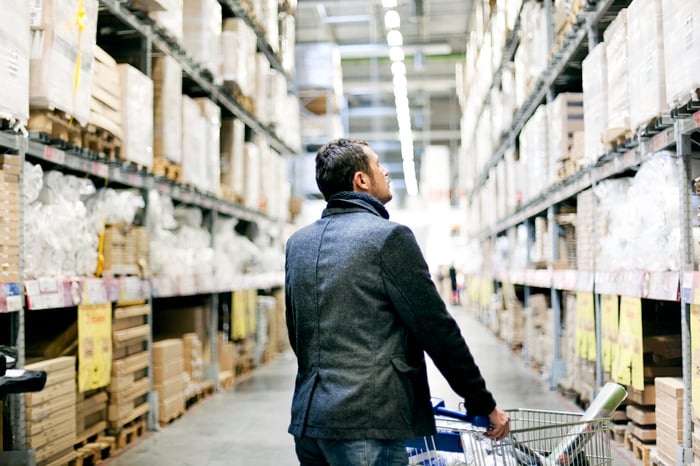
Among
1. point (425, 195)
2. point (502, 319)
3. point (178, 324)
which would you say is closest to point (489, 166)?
point (502, 319)

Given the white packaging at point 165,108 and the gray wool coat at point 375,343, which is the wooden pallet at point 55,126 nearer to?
the white packaging at point 165,108

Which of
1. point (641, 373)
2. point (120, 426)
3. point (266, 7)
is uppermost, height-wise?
point (266, 7)

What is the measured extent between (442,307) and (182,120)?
464 cm

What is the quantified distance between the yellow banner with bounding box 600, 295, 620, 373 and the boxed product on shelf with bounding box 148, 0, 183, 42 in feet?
12.0

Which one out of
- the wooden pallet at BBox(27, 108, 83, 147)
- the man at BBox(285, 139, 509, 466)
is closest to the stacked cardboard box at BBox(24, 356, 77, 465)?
the wooden pallet at BBox(27, 108, 83, 147)

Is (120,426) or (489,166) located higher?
(489,166)

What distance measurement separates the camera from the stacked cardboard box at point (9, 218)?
3.34m

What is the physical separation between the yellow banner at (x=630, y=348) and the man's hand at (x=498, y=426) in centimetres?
212

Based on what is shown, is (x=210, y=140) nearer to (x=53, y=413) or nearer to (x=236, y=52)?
(x=236, y=52)

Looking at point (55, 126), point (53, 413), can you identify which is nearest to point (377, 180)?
point (55, 126)

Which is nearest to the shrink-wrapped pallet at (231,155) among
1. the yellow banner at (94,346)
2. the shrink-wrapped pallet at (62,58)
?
the yellow banner at (94,346)

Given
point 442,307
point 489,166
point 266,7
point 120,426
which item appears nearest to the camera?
point 442,307

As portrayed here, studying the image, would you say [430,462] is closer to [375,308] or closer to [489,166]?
[375,308]

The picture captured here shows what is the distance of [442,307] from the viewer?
1944 millimetres
